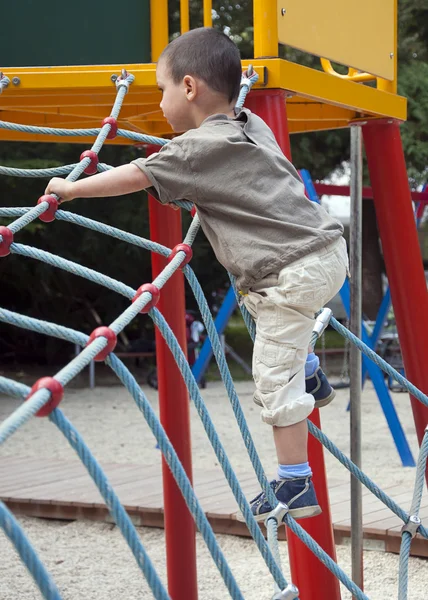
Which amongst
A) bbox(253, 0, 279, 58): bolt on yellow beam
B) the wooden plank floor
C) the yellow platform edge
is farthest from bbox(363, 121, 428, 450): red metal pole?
the wooden plank floor

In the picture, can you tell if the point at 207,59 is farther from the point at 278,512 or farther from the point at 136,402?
the point at 278,512

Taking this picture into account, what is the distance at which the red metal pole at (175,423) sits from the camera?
11.3ft

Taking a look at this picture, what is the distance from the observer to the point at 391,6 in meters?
3.29

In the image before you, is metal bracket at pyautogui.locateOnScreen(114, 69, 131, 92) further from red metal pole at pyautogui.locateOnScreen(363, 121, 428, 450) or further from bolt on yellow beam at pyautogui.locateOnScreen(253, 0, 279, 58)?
red metal pole at pyautogui.locateOnScreen(363, 121, 428, 450)

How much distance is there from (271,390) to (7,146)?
9001 millimetres

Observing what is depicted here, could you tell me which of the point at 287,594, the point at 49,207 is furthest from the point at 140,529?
the point at 49,207

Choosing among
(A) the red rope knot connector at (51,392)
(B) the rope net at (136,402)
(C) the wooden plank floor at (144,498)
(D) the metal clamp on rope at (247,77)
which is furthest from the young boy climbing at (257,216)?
(C) the wooden plank floor at (144,498)

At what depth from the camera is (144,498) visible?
4.70 metres

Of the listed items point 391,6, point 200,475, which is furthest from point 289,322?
point 200,475

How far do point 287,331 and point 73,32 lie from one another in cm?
140

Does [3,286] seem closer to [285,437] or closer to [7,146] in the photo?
[7,146]

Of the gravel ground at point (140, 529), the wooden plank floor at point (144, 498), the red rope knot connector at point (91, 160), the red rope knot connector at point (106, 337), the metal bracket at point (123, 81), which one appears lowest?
the gravel ground at point (140, 529)

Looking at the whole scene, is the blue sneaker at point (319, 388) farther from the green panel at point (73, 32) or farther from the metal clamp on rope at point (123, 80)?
the green panel at point (73, 32)

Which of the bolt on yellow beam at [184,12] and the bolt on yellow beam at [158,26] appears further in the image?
the bolt on yellow beam at [158,26]
